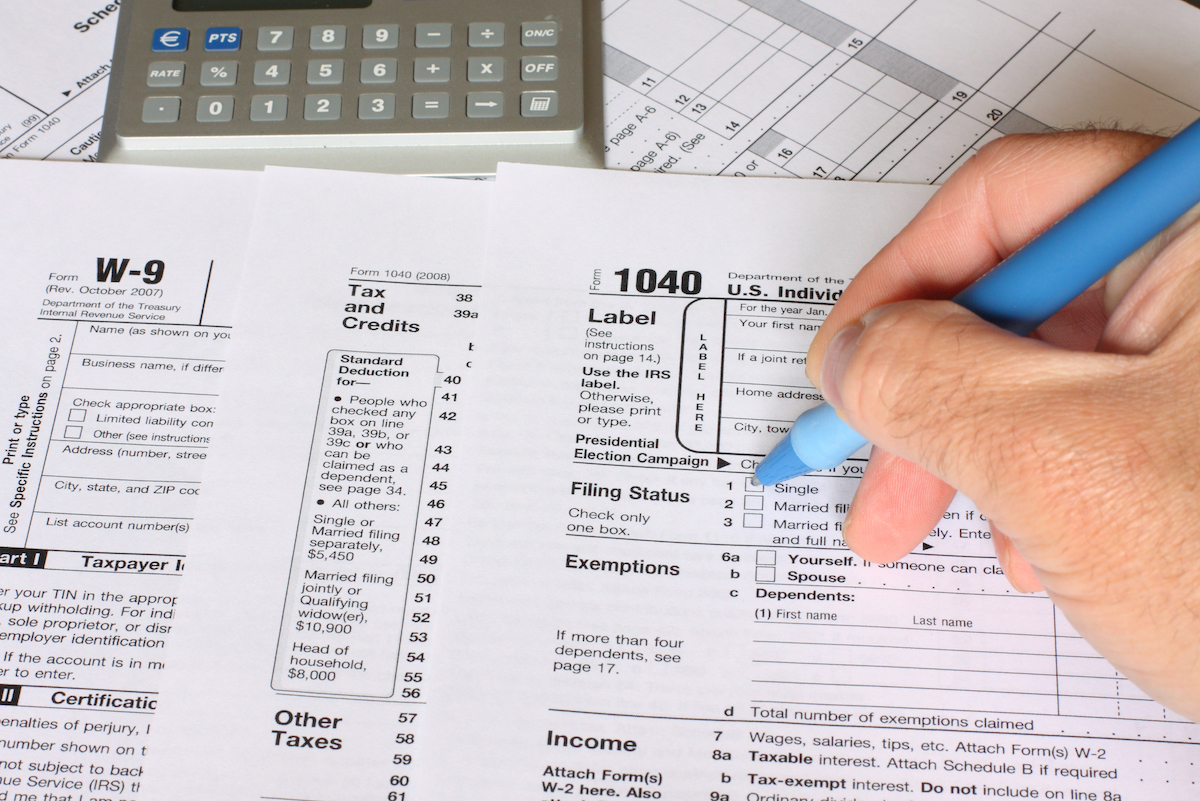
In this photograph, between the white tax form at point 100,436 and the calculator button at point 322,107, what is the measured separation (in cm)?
5

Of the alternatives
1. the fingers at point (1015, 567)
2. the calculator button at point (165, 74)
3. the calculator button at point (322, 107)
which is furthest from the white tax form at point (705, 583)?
the calculator button at point (165, 74)

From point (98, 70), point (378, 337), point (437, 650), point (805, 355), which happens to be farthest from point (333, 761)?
point (98, 70)

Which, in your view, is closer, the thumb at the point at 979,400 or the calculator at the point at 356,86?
the thumb at the point at 979,400

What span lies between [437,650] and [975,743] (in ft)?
0.87

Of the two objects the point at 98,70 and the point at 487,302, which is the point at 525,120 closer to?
the point at 487,302

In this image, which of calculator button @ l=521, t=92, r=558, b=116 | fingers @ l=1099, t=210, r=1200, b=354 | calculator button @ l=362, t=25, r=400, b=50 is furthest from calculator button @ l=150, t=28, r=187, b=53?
fingers @ l=1099, t=210, r=1200, b=354

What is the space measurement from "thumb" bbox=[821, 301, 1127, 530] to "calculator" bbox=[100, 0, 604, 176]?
23 centimetres

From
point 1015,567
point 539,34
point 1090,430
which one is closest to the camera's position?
point 1090,430

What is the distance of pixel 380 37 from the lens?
49 cm

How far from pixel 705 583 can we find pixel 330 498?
0.20m

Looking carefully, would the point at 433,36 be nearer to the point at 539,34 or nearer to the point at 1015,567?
the point at 539,34

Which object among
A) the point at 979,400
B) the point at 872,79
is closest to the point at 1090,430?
the point at 979,400

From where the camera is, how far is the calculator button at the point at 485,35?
491 millimetres

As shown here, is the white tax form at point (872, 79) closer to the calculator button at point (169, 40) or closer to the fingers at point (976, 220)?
the fingers at point (976, 220)
